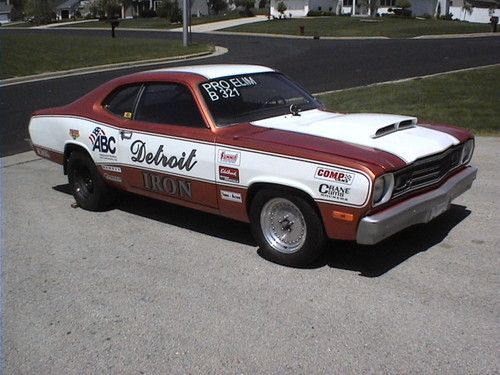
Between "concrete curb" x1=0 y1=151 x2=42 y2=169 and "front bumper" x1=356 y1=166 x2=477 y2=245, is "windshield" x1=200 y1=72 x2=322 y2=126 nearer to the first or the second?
"front bumper" x1=356 y1=166 x2=477 y2=245

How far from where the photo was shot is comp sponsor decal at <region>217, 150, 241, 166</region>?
15.5 ft

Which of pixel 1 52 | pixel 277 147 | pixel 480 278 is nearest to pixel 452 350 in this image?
pixel 480 278

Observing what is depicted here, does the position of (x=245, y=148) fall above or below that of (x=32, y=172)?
above

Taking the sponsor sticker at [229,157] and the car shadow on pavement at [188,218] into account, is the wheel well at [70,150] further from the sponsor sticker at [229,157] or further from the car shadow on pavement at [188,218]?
the sponsor sticker at [229,157]

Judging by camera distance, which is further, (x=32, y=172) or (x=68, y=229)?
(x=32, y=172)

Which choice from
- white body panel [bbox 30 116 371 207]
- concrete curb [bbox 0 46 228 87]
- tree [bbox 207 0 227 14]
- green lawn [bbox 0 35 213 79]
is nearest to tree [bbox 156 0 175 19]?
tree [bbox 207 0 227 14]

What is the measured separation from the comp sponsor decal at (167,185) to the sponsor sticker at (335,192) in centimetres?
132

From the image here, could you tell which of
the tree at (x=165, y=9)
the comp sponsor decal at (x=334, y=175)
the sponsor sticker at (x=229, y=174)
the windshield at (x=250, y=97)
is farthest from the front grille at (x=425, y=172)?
the tree at (x=165, y=9)

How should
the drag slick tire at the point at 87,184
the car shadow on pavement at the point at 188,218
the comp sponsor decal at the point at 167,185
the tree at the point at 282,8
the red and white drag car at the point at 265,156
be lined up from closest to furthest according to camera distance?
the red and white drag car at the point at 265,156
the comp sponsor decal at the point at 167,185
the car shadow on pavement at the point at 188,218
the drag slick tire at the point at 87,184
the tree at the point at 282,8

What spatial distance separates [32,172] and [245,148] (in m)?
4.57

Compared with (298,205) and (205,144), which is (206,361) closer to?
(298,205)

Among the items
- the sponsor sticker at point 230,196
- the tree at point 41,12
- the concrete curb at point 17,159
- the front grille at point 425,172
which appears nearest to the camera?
the front grille at point 425,172

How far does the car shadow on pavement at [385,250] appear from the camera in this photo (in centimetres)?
469

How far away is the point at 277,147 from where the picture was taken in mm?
4512
